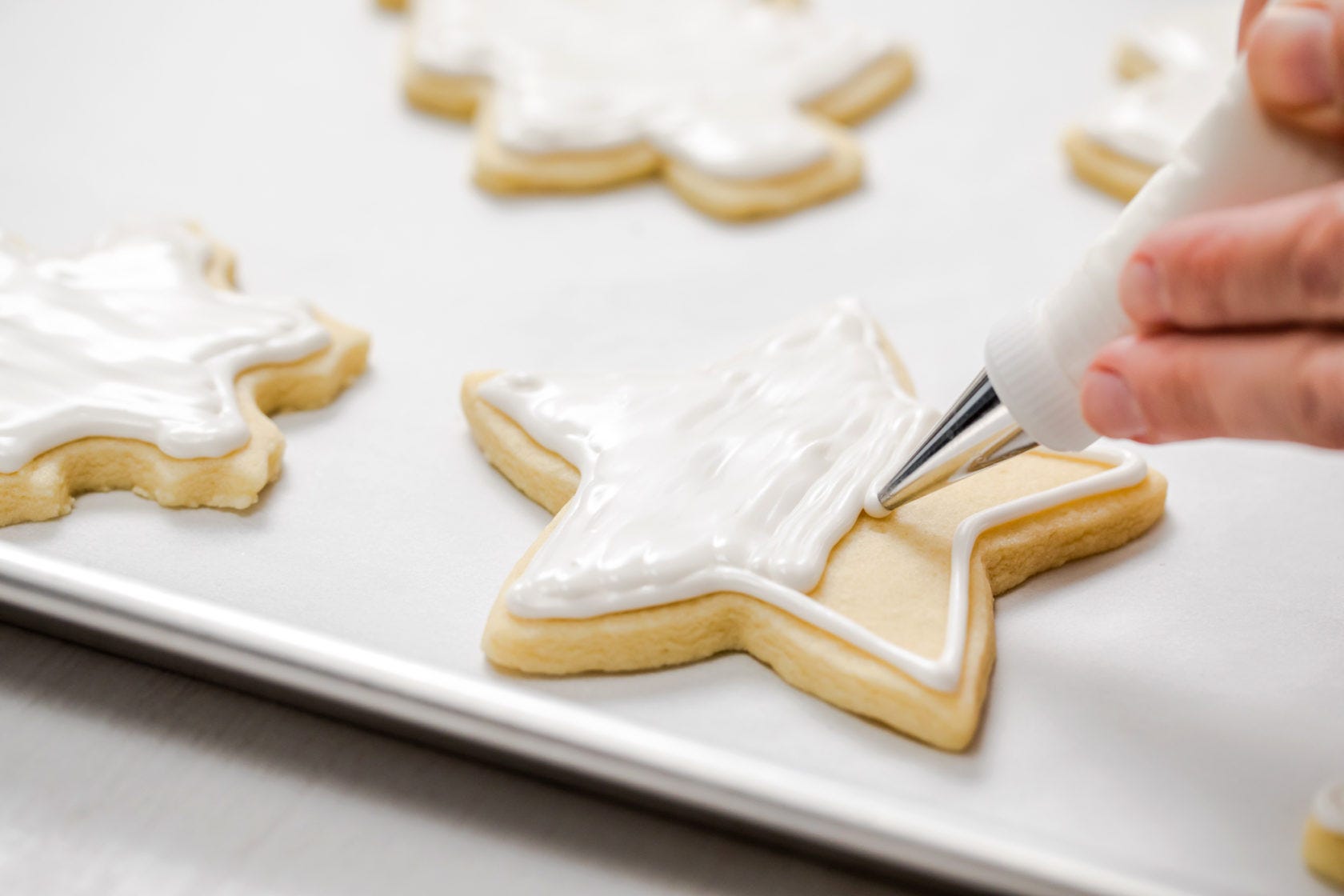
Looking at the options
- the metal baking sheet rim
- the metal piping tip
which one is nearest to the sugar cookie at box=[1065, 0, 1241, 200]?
the metal piping tip

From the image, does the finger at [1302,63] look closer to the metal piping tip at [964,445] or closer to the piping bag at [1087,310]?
the piping bag at [1087,310]

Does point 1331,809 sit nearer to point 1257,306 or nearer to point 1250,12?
point 1257,306

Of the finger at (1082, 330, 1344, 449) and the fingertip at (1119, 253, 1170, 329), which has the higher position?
the fingertip at (1119, 253, 1170, 329)

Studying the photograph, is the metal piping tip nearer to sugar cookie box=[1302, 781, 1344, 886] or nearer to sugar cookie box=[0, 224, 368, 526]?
sugar cookie box=[1302, 781, 1344, 886]

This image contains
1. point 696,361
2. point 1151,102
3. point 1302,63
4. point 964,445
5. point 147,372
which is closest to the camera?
point 1302,63

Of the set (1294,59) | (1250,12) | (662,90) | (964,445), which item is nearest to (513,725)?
(964,445)
